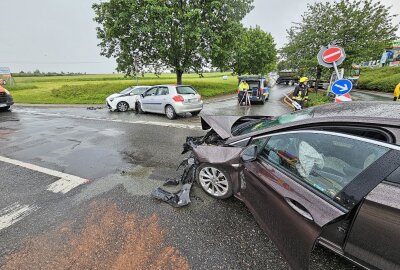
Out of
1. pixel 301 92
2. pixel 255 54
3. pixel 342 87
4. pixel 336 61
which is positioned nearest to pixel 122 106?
pixel 301 92

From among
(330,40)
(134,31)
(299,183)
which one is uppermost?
(134,31)

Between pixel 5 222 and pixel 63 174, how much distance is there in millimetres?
1431

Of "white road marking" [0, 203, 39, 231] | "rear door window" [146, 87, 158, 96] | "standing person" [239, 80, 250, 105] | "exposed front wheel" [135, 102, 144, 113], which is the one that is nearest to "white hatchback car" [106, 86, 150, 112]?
"exposed front wheel" [135, 102, 144, 113]

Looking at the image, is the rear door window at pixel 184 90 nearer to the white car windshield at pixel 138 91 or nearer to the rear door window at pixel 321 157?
the white car windshield at pixel 138 91

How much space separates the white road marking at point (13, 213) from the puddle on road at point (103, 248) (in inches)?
24.4

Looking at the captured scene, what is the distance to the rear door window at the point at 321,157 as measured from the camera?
67.4 inches

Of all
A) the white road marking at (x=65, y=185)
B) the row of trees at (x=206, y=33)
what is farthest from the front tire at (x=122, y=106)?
the white road marking at (x=65, y=185)

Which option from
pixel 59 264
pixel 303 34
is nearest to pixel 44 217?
pixel 59 264

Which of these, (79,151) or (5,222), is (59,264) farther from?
(79,151)

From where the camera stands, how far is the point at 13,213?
308 cm

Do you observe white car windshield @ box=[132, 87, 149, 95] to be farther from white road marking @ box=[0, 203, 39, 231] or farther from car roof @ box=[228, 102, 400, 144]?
car roof @ box=[228, 102, 400, 144]

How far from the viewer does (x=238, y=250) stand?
2361 millimetres

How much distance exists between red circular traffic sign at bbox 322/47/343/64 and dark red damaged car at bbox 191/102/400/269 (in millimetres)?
3646

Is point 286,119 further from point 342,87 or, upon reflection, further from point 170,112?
point 170,112
